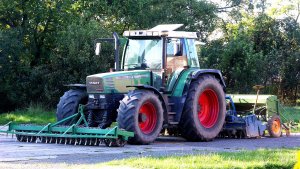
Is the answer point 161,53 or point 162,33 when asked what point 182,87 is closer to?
point 161,53

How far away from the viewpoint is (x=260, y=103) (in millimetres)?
20031

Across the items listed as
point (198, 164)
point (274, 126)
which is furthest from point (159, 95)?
point (198, 164)

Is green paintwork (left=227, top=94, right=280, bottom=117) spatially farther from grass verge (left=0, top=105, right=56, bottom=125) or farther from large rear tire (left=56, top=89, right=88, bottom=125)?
grass verge (left=0, top=105, right=56, bottom=125)

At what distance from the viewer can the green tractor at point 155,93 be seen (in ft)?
51.8

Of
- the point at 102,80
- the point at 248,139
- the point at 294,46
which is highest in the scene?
the point at 294,46

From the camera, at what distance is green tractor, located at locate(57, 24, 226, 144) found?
15.8 meters

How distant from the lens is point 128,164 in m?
9.73

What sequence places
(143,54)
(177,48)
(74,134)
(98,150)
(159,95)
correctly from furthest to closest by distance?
(143,54) → (177,48) → (159,95) → (74,134) → (98,150)

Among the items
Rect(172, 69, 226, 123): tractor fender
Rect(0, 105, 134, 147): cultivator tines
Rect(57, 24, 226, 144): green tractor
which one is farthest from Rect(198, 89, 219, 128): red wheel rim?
Rect(0, 105, 134, 147): cultivator tines

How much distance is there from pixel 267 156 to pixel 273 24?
33209 millimetres

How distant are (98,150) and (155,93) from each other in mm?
2889

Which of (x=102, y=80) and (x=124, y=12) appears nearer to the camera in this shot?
(x=102, y=80)

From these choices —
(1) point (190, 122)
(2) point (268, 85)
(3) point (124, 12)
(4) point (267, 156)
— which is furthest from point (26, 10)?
(4) point (267, 156)

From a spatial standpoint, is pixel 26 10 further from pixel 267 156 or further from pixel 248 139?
pixel 267 156
